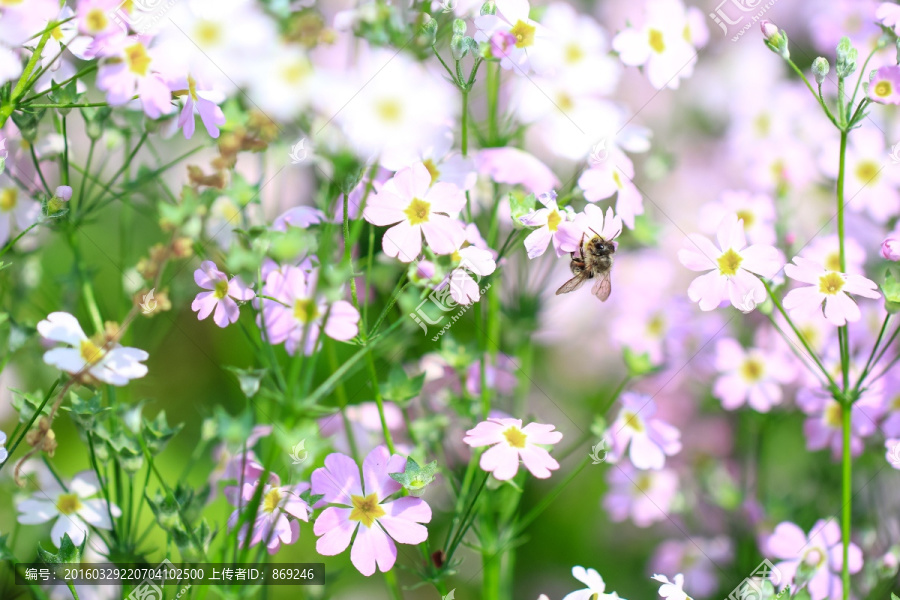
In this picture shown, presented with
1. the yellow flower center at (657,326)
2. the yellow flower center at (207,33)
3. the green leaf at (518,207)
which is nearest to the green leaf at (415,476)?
the green leaf at (518,207)

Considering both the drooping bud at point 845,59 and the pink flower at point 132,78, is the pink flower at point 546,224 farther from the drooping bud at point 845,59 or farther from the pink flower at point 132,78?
the pink flower at point 132,78

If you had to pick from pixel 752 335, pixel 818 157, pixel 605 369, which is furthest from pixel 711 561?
pixel 818 157

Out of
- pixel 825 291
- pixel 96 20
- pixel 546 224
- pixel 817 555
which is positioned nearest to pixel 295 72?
pixel 96 20

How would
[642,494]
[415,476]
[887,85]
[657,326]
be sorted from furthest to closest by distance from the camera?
[657,326]
[642,494]
[887,85]
[415,476]

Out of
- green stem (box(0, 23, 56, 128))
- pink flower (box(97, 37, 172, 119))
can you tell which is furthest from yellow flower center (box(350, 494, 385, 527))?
green stem (box(0, 23, 56, 128))

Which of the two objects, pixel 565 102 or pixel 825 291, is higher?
pixel 565 102

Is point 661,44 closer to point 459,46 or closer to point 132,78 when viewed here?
point 459,46

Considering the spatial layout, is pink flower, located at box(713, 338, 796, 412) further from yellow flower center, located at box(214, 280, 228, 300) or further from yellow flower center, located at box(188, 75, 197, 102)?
yellow flower center, located at box(188, 75, 197, 102)
